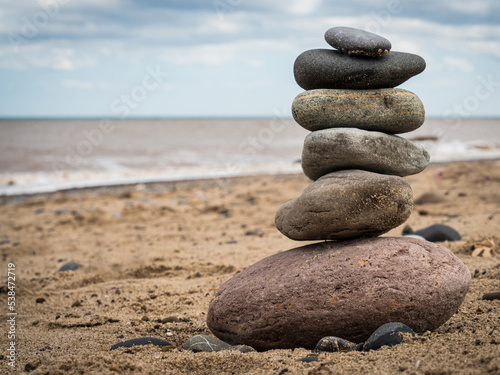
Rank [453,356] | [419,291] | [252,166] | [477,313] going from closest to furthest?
[453,356] → [419,291] → [477,313] → [252,166]

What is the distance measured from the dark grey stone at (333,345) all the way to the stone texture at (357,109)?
6.48 feet

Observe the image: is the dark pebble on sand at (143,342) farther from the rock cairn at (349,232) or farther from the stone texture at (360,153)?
the stone texture at (360,153)

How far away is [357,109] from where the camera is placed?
4344 millimetres

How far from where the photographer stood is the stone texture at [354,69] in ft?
14.2

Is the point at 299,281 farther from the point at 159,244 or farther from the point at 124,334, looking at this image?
the point at 159,244

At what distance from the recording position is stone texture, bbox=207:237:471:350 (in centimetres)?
368

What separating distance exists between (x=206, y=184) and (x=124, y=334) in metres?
11.5

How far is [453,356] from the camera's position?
297cm

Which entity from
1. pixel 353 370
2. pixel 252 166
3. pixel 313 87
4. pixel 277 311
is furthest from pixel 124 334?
pixel 252 166

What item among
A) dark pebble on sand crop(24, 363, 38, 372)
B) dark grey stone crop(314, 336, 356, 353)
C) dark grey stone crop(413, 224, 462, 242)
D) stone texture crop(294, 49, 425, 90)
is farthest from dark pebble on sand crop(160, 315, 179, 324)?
dark grey stone crop(413, 224, 462, 242)

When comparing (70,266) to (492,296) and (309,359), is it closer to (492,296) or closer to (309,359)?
(309,359)

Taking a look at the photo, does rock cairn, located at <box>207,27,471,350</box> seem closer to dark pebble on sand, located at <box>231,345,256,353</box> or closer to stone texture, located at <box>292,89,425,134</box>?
stone texture, located at <box>292,89,425,134</box>

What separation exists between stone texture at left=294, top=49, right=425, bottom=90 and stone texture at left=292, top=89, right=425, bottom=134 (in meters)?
0.11

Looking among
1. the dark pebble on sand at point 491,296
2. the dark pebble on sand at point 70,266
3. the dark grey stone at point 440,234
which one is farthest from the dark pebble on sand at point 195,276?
the dark pebble on sand at point 491,296
